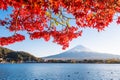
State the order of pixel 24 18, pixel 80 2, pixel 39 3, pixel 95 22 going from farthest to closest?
1. pixel 24 18
2. pixel 95 22
3. pixel 80 2
4. pixel 39 3

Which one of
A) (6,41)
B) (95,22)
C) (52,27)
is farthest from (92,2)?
(6,41)

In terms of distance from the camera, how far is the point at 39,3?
6.53 meters

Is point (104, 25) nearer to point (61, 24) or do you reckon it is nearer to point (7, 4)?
point (61, 24)

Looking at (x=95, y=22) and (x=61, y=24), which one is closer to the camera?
(x=95, y=22)

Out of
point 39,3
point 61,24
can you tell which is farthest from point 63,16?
point 39,3

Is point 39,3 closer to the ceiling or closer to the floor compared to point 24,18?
closer to the floor

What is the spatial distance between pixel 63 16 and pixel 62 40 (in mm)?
889

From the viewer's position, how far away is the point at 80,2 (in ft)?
24.3

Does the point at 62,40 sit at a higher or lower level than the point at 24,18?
lower

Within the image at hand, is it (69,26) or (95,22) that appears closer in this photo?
(95,22)

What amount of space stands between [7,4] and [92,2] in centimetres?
228

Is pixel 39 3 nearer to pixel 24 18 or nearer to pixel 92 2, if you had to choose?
pixel 92 2

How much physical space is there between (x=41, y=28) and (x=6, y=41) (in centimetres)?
142

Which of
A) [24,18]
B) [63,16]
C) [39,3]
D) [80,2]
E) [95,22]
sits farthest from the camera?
[24,18]
